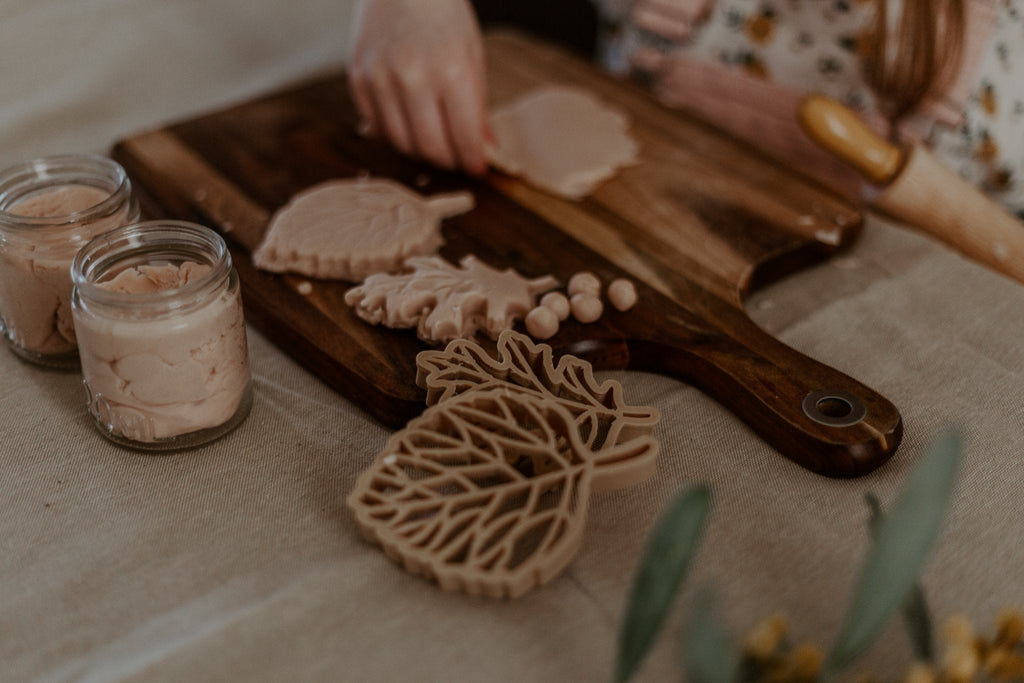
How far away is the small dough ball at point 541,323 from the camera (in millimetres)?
983

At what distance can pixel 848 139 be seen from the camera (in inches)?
46.6

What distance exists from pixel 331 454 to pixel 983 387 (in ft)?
2.22

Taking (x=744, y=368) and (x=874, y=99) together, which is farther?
(x=874, y=99)

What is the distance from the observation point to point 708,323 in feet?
3.35

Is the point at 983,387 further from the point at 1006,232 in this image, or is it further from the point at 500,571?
the point at 500,571

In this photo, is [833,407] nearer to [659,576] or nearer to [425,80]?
[659,576]

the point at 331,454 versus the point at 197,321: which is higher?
the point at 197,321

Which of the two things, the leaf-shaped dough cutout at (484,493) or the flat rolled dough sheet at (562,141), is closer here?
the leaf-shaped dough cutout at (484,493)

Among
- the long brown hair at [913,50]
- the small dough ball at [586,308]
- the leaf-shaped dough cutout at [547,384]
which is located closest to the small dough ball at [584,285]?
the small dough ball at [586,308]

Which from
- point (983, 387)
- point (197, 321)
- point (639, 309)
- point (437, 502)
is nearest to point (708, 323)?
point (639, 309)

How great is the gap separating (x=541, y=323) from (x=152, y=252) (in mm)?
397

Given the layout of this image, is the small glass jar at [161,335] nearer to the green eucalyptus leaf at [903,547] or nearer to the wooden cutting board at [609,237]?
the wooden cutting board at [609,237]

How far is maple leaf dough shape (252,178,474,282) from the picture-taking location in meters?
1.08

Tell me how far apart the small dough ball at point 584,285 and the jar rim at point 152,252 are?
381mm
